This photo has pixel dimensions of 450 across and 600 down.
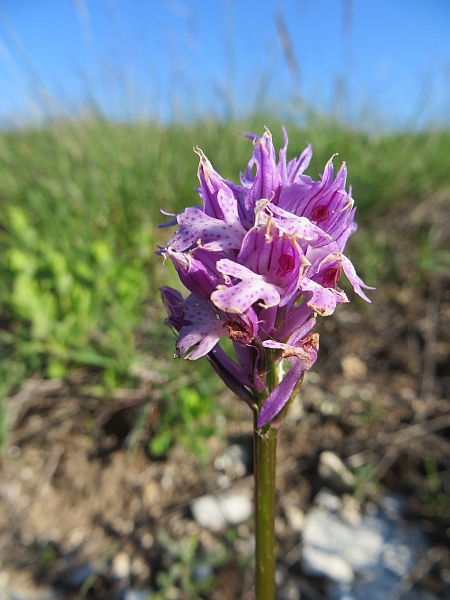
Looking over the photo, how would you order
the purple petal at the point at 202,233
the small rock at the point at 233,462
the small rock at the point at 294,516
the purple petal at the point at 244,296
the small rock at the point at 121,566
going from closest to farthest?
the purple petal at the point at 244,296 < the purple petal at the point at 202,233 < the small rock at the point at 121,566 < the small rock at the point at 294,516 < the small rock at the point at 233,462

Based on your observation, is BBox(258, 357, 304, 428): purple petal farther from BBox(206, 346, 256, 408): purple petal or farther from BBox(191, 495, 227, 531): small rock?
BBox(191, 495, 227, 531): small rock

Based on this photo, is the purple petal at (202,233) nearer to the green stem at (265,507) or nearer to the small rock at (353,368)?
the green stem at (265,507)

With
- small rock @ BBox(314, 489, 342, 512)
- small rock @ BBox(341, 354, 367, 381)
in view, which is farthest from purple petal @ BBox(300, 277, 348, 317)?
small rock @ BBox(341, 354, 367, 381)

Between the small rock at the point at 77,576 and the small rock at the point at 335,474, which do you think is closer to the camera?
the small rock at the point at 77,576

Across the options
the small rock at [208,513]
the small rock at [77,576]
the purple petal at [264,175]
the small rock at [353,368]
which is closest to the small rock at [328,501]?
the small rock at [208,513]

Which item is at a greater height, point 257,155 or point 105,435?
point 257,155

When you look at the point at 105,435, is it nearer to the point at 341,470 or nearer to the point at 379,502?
the point at 341,470

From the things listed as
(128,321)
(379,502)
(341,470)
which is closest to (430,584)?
(379,502)
